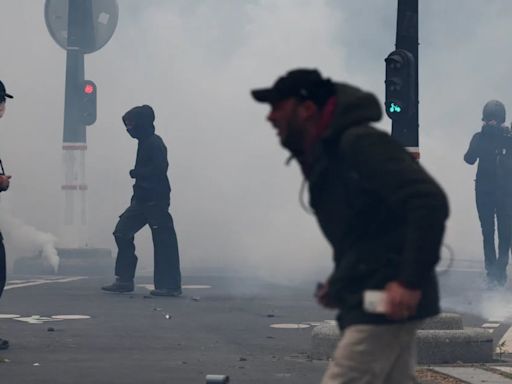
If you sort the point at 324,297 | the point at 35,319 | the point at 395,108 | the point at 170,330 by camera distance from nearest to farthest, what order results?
the point at 324,297 < the point at 395,108 < the point at 170,330 < the point at 35,319

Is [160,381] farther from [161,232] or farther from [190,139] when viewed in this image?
[190,139]

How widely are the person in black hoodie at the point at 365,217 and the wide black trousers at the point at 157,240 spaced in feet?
35.7

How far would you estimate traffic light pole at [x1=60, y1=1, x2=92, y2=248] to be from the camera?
22.9 metres

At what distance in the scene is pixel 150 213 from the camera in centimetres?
1570

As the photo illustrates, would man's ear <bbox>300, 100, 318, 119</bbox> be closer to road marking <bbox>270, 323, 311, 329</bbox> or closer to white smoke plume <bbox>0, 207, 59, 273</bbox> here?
road marking <bbox>270, 323, 311, 329</bbox>

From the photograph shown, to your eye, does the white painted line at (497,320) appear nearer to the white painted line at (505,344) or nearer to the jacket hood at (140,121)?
the white painted line at (505,344)

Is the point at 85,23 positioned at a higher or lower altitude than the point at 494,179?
higher

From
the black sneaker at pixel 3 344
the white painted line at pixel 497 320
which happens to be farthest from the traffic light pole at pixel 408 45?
the black sneaker at pixel 3 344

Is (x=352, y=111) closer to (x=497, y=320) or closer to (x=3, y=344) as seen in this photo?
(x=3, y=344)

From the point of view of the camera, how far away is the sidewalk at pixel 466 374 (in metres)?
8.59

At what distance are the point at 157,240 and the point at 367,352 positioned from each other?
1124 cm

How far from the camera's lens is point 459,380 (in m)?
8.63

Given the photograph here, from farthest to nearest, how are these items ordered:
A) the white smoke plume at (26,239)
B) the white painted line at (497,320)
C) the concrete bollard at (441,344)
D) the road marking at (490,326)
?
the white smoke plume at (26,239)
the white painted line at (497,320)
the road marking at (490,326)
the concrete bollard at (441,344)

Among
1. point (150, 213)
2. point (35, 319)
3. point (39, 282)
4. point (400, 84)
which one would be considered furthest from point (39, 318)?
point (39, 282)
